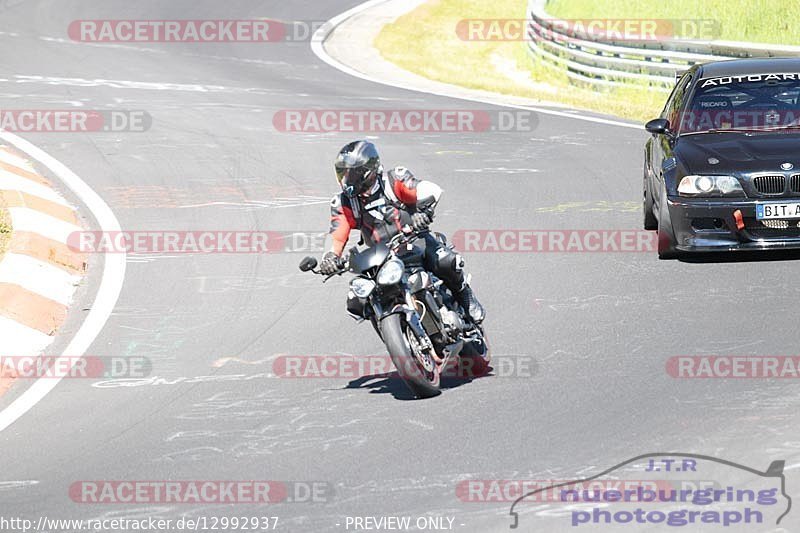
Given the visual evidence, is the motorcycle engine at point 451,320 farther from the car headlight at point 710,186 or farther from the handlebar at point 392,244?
the car headlight at point 710,186

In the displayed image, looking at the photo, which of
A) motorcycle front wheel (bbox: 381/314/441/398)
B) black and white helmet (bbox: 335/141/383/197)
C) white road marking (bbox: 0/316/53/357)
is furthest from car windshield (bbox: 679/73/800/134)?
white road marking (bbox: 0/316/53/357)

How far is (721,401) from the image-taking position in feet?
26.0

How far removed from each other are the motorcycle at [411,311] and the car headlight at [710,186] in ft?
10.1

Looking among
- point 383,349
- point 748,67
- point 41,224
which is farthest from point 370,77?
point 383,349

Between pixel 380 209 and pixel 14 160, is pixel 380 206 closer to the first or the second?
pixel 380 209

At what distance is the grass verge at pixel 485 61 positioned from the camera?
71.5ft

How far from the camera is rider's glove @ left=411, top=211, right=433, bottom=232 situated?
27.4ft

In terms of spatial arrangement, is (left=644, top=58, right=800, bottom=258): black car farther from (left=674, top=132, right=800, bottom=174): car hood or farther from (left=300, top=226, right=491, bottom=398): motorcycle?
(left=300, top=226, right=491, bottom=398): motorcycle

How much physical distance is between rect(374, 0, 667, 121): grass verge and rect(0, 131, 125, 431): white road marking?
801 centimetres

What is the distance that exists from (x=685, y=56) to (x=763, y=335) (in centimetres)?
1278

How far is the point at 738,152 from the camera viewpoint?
Result: 37.6 ft

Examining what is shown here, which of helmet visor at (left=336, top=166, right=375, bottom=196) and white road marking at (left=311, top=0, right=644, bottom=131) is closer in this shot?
helmet visor at (left=336, top=166, right=375, bottom=196)

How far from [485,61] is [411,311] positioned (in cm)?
2196

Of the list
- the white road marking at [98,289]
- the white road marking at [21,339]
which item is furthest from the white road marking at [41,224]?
the white road marking at [21,339]
